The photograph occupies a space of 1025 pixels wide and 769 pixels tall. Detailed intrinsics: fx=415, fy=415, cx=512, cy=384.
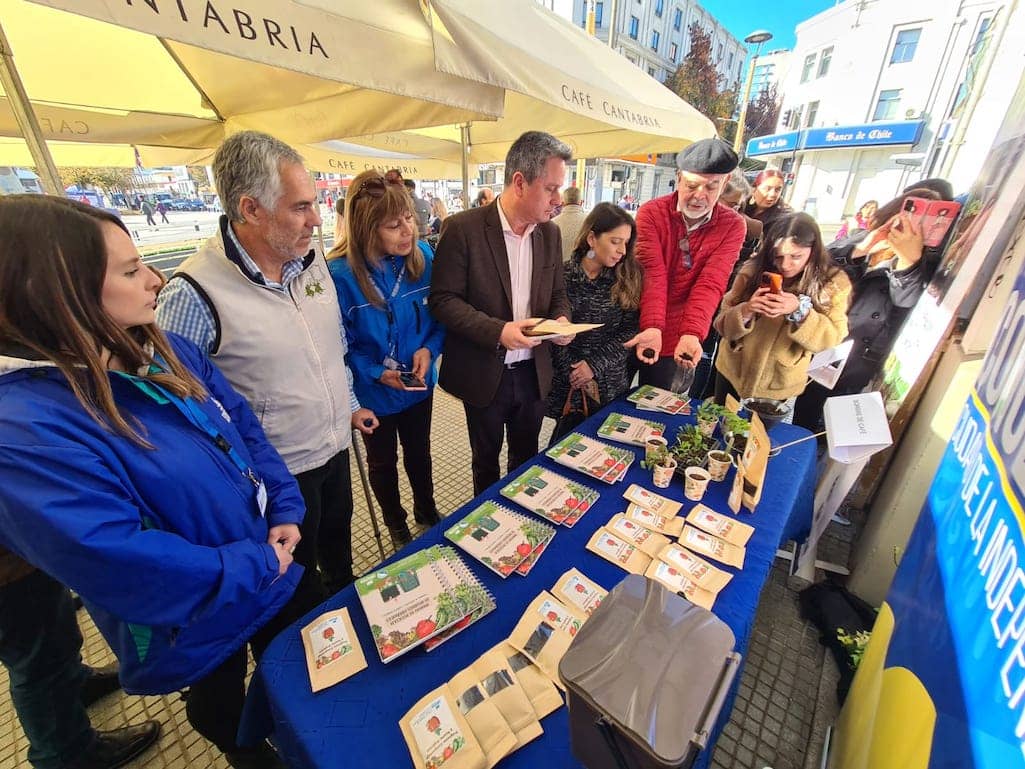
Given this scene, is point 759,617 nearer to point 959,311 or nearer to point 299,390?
point 959,311

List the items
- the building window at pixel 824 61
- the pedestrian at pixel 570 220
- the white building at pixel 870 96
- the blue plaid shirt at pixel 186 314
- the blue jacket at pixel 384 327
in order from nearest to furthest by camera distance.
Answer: the blue plaid shirt at pixel 186 314
the blue jacket at pixel 384 327
the pedestrian at pixel 570 220
the white building at pixel 870 96
the building window at pixel 824 61

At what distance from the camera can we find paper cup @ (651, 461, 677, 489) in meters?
1.62

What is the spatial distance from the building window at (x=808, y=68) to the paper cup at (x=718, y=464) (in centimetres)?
2532

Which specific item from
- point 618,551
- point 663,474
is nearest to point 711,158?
point 663,474

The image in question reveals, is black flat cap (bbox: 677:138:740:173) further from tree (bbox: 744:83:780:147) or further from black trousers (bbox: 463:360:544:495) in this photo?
tree (bbox: 744:83:780:147)

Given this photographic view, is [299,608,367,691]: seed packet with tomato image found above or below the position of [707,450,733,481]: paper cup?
below

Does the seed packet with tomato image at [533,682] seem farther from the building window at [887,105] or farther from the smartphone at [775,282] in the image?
the building window at [887,105]

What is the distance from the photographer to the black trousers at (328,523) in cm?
170

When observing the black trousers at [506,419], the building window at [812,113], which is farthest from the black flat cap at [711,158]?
the building window at [812,113]

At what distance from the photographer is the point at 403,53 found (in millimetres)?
1585

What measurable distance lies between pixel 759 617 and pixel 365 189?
2911mm

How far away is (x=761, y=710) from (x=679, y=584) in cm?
114

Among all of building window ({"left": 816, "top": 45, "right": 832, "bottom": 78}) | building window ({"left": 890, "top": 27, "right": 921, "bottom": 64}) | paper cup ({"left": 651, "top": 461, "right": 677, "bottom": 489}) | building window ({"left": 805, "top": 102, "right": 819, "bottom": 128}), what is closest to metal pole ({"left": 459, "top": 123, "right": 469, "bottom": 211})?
paper cup ({"left": 651, "top": 461, "right": 677, "bottom": 489})

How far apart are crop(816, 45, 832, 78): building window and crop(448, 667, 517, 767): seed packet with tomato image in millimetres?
25705
